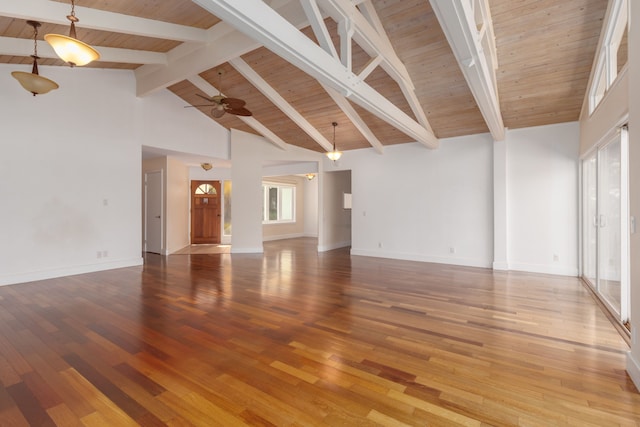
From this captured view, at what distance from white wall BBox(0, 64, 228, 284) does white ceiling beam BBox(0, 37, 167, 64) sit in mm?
773

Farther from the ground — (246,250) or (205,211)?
(205,211)

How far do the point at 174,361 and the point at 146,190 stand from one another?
7.36 m

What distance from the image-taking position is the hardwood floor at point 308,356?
182 centimetres

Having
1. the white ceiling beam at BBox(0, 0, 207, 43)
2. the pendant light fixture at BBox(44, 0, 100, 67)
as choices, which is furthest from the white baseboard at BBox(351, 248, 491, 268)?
the pendant light fixture at BBox(44, 0, 100, 67)

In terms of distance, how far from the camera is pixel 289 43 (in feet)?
8.96

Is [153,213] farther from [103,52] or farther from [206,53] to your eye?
[206,53]

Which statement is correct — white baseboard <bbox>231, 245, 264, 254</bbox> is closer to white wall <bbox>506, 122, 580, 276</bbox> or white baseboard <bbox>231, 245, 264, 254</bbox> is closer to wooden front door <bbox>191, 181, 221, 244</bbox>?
wooden front door <bbox>191, 181, 221, 244</bbox>

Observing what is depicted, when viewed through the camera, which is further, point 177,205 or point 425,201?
point 177,205

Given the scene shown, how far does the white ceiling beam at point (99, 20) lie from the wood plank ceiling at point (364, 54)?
0.01 metres

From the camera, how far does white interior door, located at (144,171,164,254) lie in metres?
8.16

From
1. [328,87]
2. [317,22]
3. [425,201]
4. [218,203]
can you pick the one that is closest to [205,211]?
[218,203]

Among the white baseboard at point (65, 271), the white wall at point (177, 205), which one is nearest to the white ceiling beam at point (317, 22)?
the white baseboard at point (65, 271)

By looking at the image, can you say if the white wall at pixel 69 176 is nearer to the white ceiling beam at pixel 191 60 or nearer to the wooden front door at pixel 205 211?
the white ceiling beam at pixel 191 60

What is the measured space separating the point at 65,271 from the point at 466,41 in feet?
22.5
